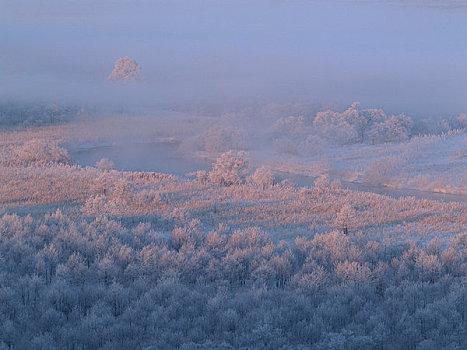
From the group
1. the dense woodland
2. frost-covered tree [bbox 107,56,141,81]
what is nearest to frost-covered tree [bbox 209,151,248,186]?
the dense woodland

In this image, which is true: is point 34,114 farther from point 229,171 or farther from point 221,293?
point 221,293

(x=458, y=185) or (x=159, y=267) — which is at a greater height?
(x=159, y=267)

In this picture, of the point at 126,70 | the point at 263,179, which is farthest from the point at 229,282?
the point at 126,70

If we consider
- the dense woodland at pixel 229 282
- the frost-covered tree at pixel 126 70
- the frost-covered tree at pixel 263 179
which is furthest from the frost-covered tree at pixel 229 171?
the frost-covered tree at pixel 126 70

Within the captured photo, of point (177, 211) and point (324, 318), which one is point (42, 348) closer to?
point (324, 318)

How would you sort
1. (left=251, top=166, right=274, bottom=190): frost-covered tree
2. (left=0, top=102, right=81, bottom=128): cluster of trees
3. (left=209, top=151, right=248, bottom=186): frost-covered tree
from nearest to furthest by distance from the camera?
(left=251, top=166, right=274, bottom=190): frost-covered tree → (left=209, top=151, right=248, bottom=186): frost-covered tree → (left=0, top=102, right=81, bottom=128): cluster of trees

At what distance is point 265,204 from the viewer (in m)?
12.2

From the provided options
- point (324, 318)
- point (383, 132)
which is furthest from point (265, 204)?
point (383, 132)

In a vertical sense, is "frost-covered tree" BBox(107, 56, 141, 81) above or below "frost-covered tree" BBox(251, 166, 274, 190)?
above

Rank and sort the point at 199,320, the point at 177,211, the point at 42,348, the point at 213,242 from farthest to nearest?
the point at 177,211 → the point at 213,242 → the point at 199,320 → the point at 42,348

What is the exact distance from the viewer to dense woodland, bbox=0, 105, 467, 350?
4.10 meters

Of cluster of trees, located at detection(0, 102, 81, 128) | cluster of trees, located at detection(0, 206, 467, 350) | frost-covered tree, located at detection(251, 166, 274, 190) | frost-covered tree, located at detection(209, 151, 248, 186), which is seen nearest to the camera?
cluster of trees, located at detection(0, 206, 467, 350)

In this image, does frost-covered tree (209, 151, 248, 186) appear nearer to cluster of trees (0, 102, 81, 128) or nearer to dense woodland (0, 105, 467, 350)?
dense woodland (0, 105, 467, 350)

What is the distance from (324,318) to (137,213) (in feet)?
21.6
